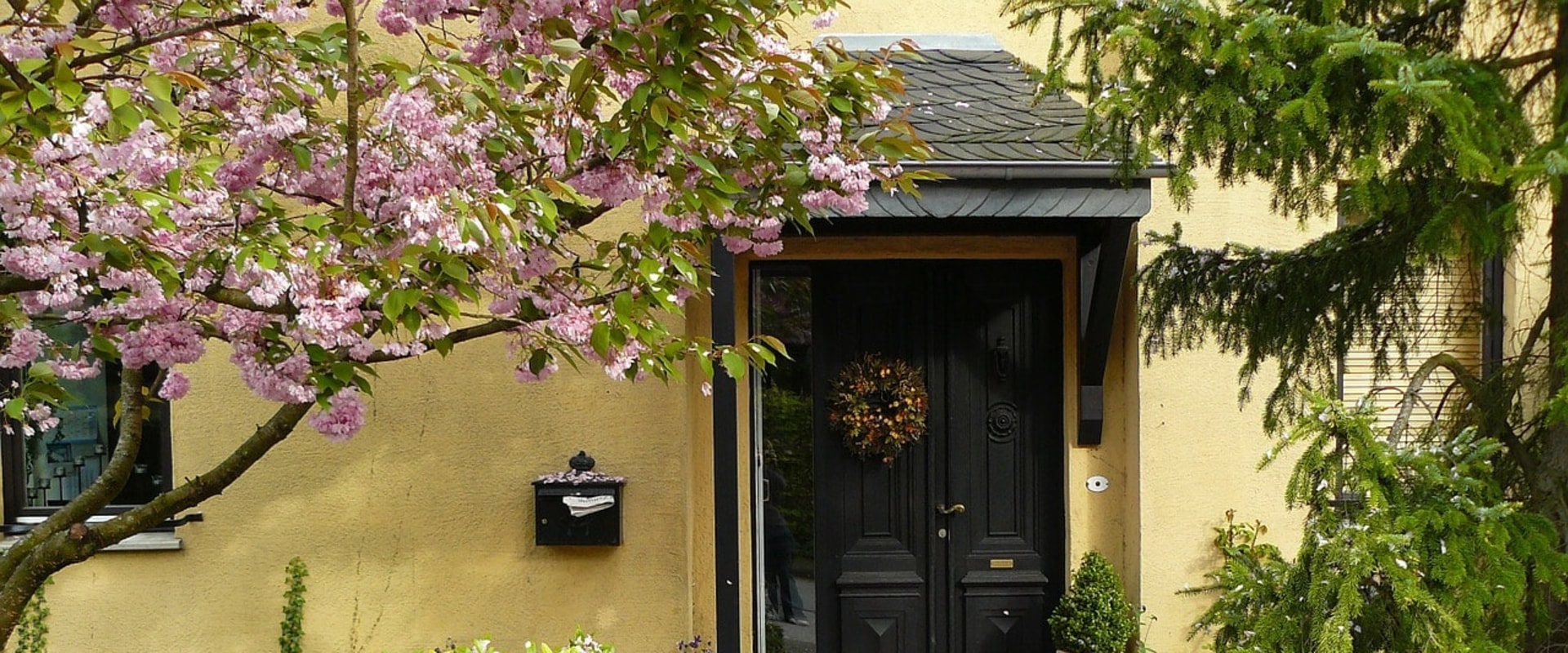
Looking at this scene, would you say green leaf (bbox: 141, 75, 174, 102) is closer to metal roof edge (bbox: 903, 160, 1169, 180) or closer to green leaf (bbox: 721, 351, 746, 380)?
green leaf (bbox: 721, 351, 746, 380)

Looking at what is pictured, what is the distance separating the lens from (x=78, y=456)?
17.1 ft

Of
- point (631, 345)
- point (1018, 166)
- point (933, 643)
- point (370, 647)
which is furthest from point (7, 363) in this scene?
point (933, 643)

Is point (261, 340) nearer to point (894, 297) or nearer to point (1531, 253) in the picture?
point (894, 297)

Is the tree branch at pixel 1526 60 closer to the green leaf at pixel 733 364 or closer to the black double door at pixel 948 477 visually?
the green leaf at pixel 733 364

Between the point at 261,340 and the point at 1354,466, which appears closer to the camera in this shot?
the point at 1354,466

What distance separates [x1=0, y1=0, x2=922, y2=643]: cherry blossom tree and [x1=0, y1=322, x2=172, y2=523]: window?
5.81ft

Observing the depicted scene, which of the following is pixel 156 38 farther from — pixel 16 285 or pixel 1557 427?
pixel 1557 427

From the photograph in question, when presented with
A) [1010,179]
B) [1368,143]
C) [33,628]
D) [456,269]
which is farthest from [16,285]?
[1368,143]

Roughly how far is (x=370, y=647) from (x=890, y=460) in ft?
8.89

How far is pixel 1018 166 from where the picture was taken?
15.2 feet

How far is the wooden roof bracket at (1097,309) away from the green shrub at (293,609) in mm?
3874

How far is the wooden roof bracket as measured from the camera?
508 cm

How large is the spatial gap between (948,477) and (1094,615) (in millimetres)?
1008

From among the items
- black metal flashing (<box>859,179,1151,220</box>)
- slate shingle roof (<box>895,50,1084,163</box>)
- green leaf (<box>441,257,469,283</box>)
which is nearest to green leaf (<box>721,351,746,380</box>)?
green leaf (<box>441,257,469,283</box>)
